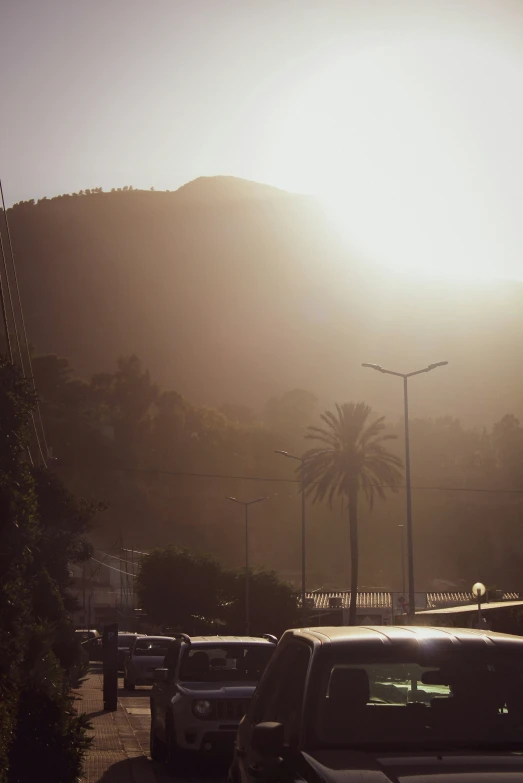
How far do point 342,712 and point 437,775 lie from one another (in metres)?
0.87

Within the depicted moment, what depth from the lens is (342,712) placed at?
5.14 m

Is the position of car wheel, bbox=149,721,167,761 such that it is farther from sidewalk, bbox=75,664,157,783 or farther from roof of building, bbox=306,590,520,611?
roof of building, bbox=306,590,520,611

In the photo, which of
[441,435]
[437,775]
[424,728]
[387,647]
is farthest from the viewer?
[441,435]

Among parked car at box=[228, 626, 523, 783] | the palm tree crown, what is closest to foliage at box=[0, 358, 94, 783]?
parked car at box=[228, 626, 523, 783]

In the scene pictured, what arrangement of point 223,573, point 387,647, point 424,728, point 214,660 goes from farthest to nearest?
point 223,573
point 214,660
point 387,647
point 424,728

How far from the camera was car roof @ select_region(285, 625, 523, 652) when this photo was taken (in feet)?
18.0

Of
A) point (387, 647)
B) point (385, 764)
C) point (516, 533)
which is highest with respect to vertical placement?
point (387, 647)

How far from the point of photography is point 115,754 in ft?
49.6

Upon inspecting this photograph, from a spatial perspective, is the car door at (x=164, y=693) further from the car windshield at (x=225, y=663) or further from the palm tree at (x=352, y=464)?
the palm tree at (x=352, y=464)

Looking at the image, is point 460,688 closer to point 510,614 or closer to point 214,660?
point 214,660

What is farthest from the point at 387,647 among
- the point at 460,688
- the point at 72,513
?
the point at 72,513

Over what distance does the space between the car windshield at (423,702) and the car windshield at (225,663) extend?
330 inches

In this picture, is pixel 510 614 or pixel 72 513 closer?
pixel 72 513

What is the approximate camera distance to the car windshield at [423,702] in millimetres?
5031
